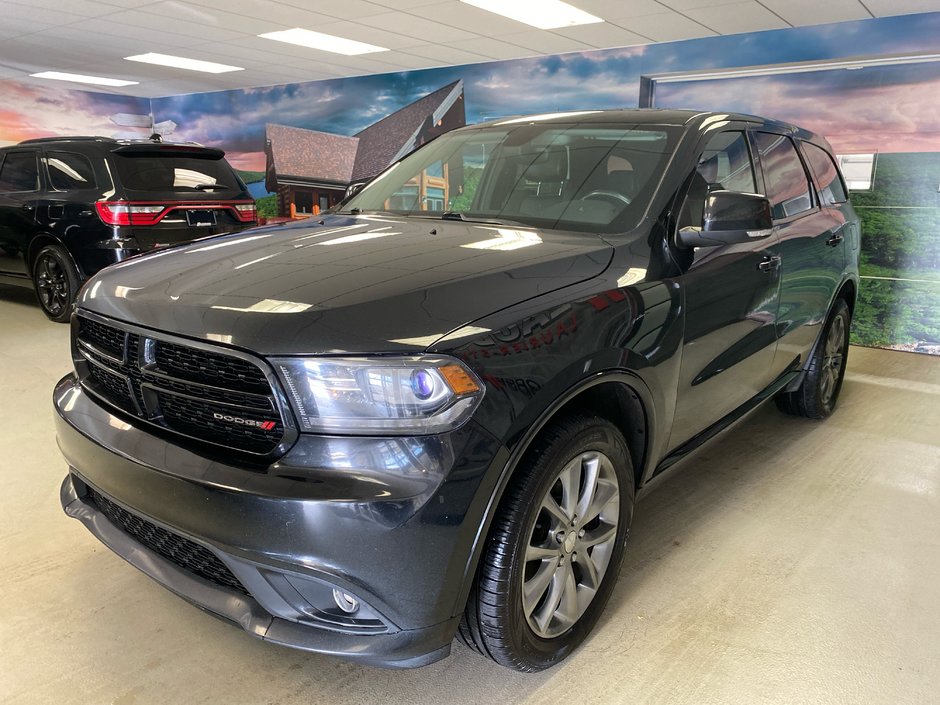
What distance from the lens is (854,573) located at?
2.30 metres

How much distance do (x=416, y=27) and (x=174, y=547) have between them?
280 inches

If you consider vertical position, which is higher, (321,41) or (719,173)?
(321,41)

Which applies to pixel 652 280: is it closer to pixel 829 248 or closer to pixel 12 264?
pixel 829 248

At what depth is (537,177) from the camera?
2.36 m

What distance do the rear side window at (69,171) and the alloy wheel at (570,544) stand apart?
16.8 ft

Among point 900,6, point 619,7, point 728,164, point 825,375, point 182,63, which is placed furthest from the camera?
point 182,63

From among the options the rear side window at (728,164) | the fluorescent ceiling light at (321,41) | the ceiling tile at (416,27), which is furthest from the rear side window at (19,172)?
the rear side window at (728,164)

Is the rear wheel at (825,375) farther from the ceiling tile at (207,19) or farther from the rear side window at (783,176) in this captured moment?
the ceiling tile at (207,19)

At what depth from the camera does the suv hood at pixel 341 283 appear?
4.52ft

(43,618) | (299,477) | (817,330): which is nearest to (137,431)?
(299,477)

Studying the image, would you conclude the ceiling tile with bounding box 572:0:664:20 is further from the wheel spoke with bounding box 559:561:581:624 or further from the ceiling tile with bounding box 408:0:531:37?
the wheel spoke with bounding box 559:561:581:624

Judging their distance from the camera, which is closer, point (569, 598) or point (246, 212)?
point (569, 598)

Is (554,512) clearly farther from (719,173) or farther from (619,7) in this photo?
(619,7)

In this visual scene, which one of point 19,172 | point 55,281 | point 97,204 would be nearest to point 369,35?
point 19,172
